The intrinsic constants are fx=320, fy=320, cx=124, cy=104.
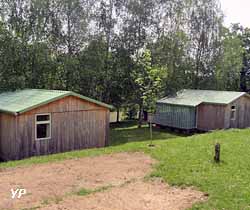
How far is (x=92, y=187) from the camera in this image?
885 cm

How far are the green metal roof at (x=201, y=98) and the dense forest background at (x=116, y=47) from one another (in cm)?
171

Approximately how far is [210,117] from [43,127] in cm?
1342

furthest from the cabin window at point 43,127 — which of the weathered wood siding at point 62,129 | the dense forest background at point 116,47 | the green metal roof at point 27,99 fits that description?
the dense forest background at point 116,47

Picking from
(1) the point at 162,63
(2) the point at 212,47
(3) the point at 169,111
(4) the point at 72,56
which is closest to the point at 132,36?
(1) the point at 162,63

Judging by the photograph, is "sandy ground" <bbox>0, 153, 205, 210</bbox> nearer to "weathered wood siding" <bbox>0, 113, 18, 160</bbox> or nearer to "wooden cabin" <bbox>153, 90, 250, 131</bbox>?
"weathered wood siding" <bbox>0, 113, 18, 160</bbox>

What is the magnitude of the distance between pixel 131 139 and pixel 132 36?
10609mm

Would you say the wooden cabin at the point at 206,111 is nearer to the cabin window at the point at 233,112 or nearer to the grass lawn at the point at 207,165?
the cabin window at the point at 233,112

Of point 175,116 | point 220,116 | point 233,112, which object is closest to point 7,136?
point 175,116

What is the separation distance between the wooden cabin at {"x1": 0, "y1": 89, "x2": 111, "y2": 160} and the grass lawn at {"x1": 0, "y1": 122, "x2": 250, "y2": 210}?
1450mm

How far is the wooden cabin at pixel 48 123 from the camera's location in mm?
13570

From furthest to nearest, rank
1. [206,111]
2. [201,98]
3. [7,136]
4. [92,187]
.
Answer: [201,98] → [206,111] → [7,136] → [92,187]

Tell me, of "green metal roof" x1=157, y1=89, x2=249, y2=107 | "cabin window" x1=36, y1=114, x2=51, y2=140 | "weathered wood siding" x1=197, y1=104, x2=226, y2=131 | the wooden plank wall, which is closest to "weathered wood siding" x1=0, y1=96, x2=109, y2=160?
"cabin window" x1=36, y1=114, x2=51, y2=140

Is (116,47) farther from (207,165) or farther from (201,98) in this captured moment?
(207,165)

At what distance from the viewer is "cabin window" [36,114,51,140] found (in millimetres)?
14070
